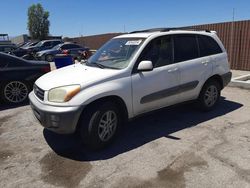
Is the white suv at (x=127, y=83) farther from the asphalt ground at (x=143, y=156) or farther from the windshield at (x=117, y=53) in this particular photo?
the asphalt ground at (x=143, y=156)

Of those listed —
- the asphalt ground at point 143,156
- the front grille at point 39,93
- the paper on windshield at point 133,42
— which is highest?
the paper on windshield at point 133,42

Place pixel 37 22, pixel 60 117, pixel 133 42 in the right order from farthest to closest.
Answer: pixel 37 22
pixel 133 42
pixel 60 117

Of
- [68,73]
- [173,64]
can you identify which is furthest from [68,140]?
[173,64]

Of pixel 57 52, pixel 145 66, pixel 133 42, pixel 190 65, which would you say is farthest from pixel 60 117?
pixel 57 52

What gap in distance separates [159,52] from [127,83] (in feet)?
3.25

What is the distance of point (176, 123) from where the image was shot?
17.0 feet

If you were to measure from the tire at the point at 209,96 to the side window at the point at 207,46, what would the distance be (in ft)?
2.11

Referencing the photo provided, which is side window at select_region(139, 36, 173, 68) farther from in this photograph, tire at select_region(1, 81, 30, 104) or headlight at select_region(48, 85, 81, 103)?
tire at select_region(1, 81, 30, 104)

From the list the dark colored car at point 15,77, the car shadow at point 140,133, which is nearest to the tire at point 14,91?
the dark colored car at point 15,77

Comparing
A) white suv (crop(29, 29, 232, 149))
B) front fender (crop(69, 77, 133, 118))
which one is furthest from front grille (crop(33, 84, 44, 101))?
front fender (crop(69, 77, 133, 118))

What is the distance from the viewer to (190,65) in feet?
16.6

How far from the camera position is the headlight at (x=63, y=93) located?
373 centimetres

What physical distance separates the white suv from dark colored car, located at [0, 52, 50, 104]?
2.51 meters

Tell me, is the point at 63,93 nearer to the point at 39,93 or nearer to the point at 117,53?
the point at 39,93
